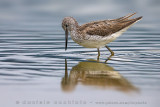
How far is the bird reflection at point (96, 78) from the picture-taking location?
8.77 m

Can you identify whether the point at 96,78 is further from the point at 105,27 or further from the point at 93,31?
the point at 105,27

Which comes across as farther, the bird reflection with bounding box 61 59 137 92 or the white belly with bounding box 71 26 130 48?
the white belly with bounding box 71 26 130 48

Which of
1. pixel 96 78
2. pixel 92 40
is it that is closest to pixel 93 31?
pixel 92 40

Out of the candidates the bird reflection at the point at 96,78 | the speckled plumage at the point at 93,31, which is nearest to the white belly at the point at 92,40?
the speckled plumage at the point at 93,31

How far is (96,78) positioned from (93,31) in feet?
11.4

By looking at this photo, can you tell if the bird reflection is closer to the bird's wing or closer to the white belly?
the white belly

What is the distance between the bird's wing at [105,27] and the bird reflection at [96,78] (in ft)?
6.10

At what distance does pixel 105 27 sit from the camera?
1315cm

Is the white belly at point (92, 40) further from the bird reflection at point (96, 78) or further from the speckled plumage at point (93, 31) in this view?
the bird reflection at point (96, 78)

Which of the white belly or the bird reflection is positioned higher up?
the white belly

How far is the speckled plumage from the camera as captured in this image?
41.8 feet

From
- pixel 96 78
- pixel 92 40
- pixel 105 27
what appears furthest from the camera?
pixel 105 27

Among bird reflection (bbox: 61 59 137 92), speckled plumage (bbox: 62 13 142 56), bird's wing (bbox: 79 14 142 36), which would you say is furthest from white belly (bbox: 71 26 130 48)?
bird reflection (bbox: 61 59 137 92)

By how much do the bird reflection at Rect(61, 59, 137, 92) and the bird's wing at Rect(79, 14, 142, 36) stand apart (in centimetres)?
186
